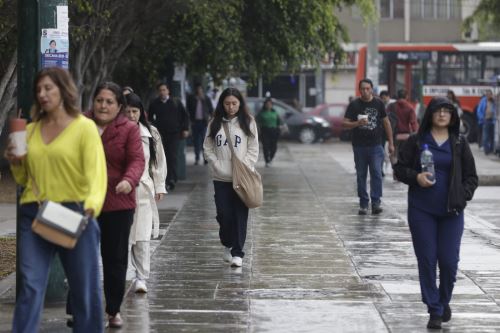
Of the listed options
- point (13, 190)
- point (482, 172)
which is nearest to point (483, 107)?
point (482, 172)

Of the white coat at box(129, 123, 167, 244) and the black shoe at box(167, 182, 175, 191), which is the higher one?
the white coat at box(129, 123, 167, 244)

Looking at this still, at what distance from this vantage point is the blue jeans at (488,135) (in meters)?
32.3

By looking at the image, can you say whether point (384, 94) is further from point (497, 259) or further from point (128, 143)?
point (128, 143)

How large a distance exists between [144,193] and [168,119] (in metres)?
10.3

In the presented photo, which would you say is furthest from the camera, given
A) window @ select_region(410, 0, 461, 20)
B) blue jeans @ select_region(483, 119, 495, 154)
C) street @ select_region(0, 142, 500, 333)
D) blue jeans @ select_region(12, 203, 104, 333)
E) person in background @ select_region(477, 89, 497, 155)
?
window @ select_region(410, 0, 461, 20)

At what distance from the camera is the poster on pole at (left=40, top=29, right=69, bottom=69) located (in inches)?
358

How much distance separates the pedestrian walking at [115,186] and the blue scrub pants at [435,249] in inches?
78.5

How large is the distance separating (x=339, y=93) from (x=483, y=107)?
23337 millimetres

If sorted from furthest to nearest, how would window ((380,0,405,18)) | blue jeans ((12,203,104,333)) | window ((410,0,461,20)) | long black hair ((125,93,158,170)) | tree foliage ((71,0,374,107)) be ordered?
1. window ((410,0,461,20))
2. window ((380,0,405,18))
3. tree foliage ((71,0,374,107))
4. long black hair ((125,93,158,170))
5. blue jeans ((12,203,104,333))

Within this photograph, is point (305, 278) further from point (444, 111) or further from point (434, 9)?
point (434, 9)

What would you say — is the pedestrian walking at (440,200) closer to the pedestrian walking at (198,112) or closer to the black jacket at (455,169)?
the black jacket at (455,169)

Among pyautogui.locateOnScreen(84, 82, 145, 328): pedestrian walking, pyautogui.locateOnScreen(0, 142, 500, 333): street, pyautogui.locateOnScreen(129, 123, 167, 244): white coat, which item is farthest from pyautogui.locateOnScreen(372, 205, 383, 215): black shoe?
pyautogui.locateOnScreen(84, 82, 145, 328): pedestrian walking

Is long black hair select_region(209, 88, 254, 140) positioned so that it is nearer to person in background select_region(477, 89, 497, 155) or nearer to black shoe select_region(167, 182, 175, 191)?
black shoe select_region(167, 182, 175, 191)

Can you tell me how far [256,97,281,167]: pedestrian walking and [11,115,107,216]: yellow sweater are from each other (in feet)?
70.1
